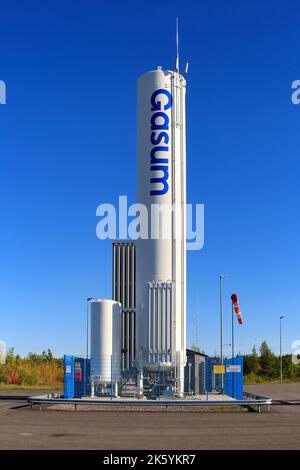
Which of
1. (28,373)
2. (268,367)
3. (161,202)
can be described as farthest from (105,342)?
(268,367)

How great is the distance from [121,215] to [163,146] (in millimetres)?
4299

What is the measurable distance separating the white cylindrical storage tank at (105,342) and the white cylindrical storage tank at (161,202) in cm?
144

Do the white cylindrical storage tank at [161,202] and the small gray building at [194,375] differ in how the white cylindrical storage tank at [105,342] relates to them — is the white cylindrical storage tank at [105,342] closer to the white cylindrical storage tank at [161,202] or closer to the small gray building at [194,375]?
the white cylindrical storage tank at [161,202]

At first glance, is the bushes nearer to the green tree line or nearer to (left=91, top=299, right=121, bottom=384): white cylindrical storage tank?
the green tree line

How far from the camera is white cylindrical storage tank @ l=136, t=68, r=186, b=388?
34062 mm

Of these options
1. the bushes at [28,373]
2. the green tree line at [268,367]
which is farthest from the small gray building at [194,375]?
the green tree line at [268,367]

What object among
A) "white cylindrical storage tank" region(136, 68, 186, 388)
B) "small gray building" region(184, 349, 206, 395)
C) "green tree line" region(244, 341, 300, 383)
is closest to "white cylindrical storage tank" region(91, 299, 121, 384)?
"white cylindrical storage tank" region(136, 68, 186, 388)

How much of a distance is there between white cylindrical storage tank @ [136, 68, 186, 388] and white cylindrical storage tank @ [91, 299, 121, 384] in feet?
4.71

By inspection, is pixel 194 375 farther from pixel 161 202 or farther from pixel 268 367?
pixel 268 367

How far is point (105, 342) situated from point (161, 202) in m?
7.83

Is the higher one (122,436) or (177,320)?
(177,320)
